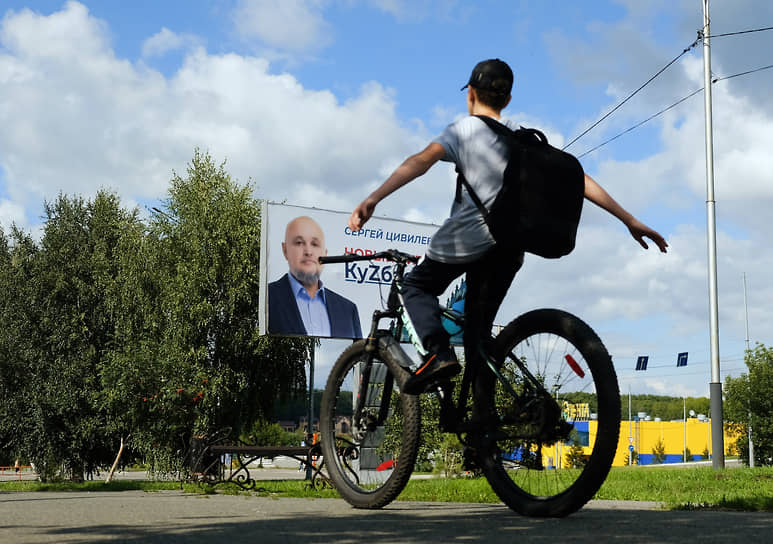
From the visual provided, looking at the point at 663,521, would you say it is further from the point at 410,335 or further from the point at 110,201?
the point at 110,201

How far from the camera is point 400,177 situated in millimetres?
3758

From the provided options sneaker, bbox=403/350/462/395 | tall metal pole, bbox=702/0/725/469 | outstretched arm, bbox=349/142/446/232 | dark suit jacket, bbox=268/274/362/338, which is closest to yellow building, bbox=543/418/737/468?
tall metal pole, bbox=702/0/725/469

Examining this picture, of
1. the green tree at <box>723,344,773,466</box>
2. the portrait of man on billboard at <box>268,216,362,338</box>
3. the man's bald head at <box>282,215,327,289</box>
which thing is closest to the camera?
the portrait of man on billboard at <box>268,216,362,338</box>

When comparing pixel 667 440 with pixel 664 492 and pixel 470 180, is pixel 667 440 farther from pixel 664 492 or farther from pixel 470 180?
pixel 470 180

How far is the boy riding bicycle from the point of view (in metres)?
3.75

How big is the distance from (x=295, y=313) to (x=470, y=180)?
61.4 ft

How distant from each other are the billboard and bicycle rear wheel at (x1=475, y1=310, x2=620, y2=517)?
17.8m

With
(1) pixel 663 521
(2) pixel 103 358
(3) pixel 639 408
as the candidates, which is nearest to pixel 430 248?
(1) pixel 663 521

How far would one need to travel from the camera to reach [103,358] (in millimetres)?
32438

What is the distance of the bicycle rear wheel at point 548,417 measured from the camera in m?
3.59

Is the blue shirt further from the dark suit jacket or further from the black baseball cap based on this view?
the black baseball cap

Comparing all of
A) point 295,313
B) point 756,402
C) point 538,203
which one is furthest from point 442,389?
point 756,402

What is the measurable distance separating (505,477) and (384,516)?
587 mm

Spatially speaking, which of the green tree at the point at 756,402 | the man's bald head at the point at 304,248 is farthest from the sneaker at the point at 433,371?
the green tree at the point at 756,402
